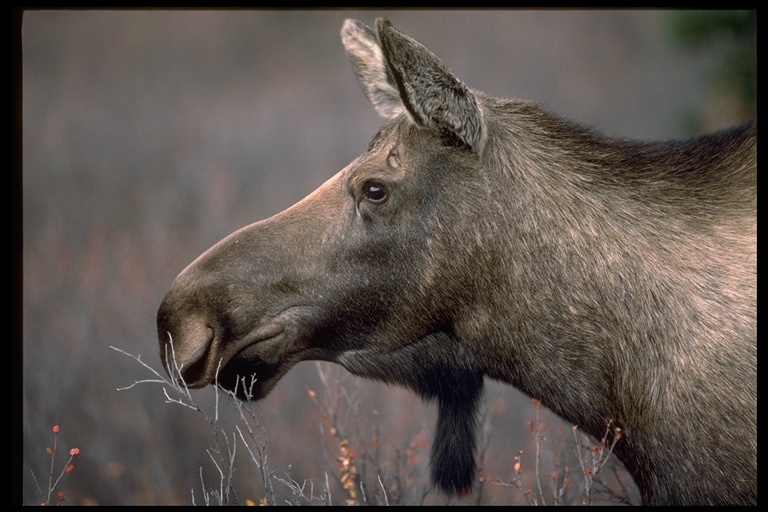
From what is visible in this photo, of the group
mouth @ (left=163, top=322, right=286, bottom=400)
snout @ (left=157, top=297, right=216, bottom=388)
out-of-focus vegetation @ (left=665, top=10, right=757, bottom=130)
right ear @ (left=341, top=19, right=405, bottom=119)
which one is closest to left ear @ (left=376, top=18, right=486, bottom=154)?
right ear @ (left=341, top=19, right=405, bottom=119)

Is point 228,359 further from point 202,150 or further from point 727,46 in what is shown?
point 202,150

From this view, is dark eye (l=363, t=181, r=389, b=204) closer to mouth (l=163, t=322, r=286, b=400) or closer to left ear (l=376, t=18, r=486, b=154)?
left ear (l=376, t=18, r=486, b=154)

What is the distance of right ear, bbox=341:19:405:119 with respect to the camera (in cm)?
350

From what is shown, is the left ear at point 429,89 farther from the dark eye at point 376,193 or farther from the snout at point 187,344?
the snout at point 187,344

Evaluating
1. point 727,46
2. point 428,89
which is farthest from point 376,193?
point 727,46

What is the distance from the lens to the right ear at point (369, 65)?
138 inches

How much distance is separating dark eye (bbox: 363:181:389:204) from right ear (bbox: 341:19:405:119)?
1.71 feet

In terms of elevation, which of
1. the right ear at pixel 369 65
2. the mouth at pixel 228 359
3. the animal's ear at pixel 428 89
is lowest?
the mouth at pixel 228 359

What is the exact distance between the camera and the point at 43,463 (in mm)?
5777

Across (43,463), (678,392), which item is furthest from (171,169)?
(678,392)

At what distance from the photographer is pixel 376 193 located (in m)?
3.06

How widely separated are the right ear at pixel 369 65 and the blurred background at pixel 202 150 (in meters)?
2.40

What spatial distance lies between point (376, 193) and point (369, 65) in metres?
0.75

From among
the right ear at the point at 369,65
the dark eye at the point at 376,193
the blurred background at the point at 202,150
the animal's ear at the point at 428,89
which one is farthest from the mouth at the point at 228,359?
the blurred background at the point at 202,150
